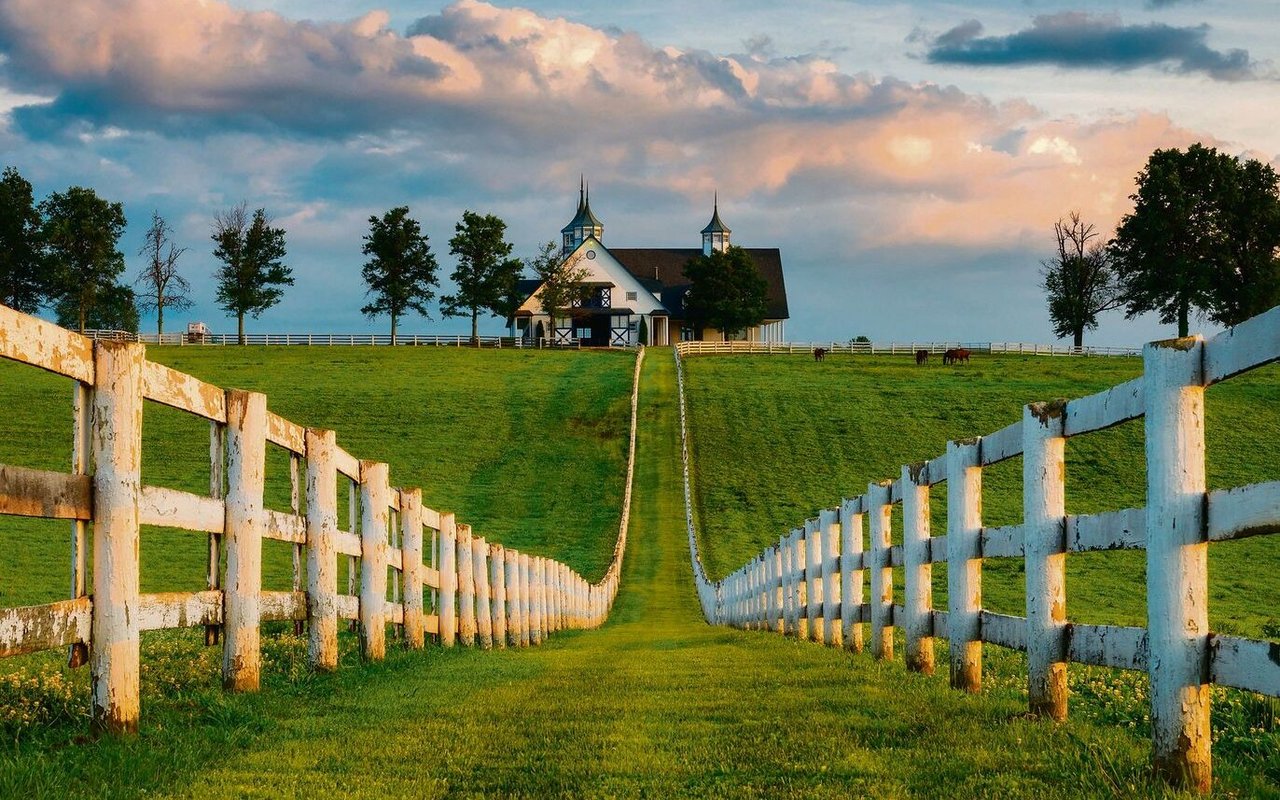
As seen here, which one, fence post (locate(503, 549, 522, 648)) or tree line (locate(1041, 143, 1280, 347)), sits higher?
tree line (locate(1041, 143, 1280, 347))

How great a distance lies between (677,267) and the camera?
135 meters

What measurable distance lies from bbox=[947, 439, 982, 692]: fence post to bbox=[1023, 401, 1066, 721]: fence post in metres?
1.35

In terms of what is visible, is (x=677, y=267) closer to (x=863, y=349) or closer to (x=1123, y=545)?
(x=863, y=349)

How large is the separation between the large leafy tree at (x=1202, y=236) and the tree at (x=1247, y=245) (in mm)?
76

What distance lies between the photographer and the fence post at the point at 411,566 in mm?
12891

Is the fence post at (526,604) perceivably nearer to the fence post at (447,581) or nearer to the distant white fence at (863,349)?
the fence post at (447,581)

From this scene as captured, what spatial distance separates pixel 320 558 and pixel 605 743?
4081 millimetres

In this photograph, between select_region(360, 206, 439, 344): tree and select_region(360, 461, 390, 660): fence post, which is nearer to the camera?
select_region(360, 461, 390, 660): fence post

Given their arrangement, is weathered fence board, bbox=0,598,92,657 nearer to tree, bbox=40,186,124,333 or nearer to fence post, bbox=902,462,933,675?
fence post, bbox=902,462,933,675

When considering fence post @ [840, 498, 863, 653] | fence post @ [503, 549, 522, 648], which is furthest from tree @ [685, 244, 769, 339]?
fence post @ [840, 498, 863, 653]

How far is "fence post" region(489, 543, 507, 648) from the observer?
1741cm

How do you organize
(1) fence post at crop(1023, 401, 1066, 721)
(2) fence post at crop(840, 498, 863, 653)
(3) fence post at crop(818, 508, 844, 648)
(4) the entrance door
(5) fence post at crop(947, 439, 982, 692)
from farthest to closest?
(4) the entrance door
(3) fence post at crop(818, 508, 844, 648)
(2) fence post at crop(840, 498, 863, 653)
(5) fence post at crop(947, 439, 982, 692)
(1) fence post at crop(1023, 401, 1066, 721)

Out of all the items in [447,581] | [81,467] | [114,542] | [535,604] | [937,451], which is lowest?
[535,604]

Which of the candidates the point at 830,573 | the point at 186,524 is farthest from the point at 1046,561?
the point at 830,573
